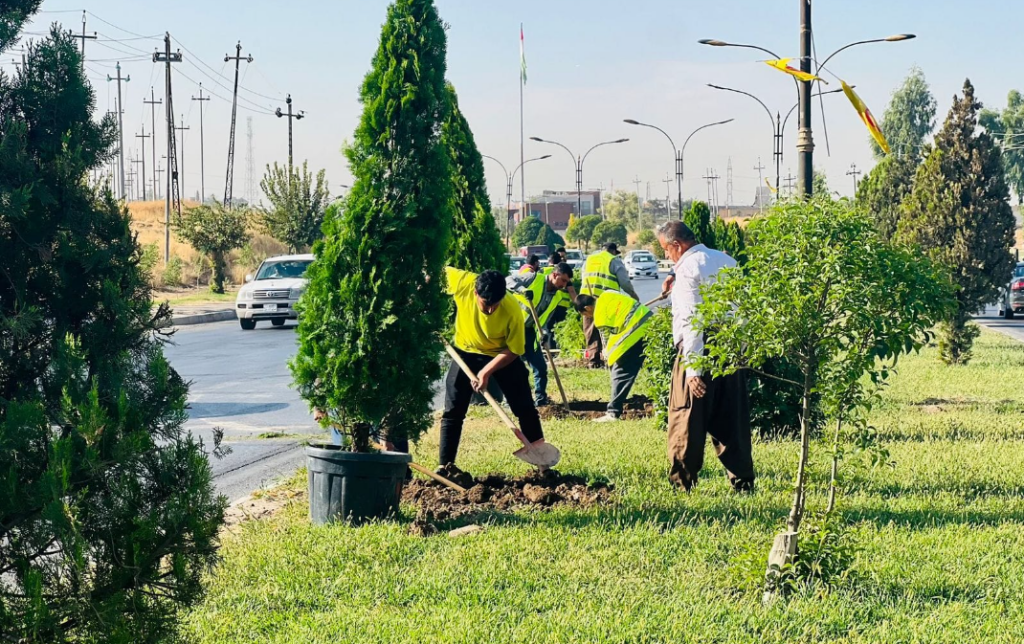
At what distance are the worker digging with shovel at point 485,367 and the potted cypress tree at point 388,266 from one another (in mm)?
560

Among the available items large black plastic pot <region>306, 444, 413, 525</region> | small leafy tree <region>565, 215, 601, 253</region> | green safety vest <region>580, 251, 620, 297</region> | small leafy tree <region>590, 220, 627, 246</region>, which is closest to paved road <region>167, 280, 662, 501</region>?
large black plastic pot <region>306, 444, 413, 525</region>

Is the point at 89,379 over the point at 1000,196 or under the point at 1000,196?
under

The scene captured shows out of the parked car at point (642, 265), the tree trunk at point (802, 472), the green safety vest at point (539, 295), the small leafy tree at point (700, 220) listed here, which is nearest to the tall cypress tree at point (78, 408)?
the tree trunk at point (802, 472)

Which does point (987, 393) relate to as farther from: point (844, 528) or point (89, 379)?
point (89, 379)

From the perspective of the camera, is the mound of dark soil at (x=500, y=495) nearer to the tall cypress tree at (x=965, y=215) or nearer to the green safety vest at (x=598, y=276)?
the green safety vest at (x=598, y=276)

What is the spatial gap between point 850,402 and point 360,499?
110 inches

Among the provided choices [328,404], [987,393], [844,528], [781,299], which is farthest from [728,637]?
[987,393]

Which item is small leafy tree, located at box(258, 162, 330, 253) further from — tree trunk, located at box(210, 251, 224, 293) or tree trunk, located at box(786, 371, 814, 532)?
tree trunk, located at box(786, 371, 814, 532)

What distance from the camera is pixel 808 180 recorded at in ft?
47.5

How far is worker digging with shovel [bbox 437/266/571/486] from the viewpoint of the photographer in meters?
7.89

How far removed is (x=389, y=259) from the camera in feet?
23.5

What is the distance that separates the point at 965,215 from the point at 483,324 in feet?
41.9

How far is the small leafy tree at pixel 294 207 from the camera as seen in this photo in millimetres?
48844

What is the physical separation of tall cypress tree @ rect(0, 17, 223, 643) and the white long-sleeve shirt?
444 centimetres
